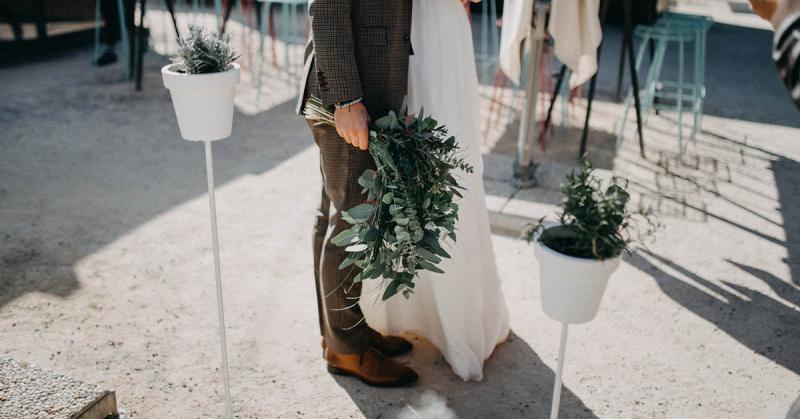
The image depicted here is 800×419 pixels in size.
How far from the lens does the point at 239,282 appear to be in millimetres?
3182

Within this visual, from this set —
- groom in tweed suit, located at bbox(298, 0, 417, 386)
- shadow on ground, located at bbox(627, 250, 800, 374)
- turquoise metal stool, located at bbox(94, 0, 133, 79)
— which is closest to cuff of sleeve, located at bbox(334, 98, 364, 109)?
groom in tweed suit, located at bbox(298, 0, 417, 386)

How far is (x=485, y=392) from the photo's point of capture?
2.47 m

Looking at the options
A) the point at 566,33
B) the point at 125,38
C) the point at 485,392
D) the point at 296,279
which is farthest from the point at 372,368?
the point at 125,38

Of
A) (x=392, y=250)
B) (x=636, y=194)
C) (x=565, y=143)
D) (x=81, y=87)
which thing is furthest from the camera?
(x=81, y=87)

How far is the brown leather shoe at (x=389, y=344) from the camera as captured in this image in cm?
265

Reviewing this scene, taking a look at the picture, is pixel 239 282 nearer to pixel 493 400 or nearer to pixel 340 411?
pixel 340 411

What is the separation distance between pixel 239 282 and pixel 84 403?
42.5 inches

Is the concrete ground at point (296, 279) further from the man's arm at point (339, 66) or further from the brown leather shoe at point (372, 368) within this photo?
the man's arm at point (339, 66)

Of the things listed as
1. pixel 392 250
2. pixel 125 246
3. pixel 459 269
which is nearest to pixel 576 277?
pixel 392 250

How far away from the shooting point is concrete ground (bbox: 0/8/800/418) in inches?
97.4

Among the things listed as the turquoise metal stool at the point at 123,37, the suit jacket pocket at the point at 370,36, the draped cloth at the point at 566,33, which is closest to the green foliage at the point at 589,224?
the suit jacket pocket at the point at 370,36

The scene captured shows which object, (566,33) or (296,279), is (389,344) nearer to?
(296,279)

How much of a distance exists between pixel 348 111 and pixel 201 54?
439mm

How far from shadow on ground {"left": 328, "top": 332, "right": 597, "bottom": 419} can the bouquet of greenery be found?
25.9 inches
